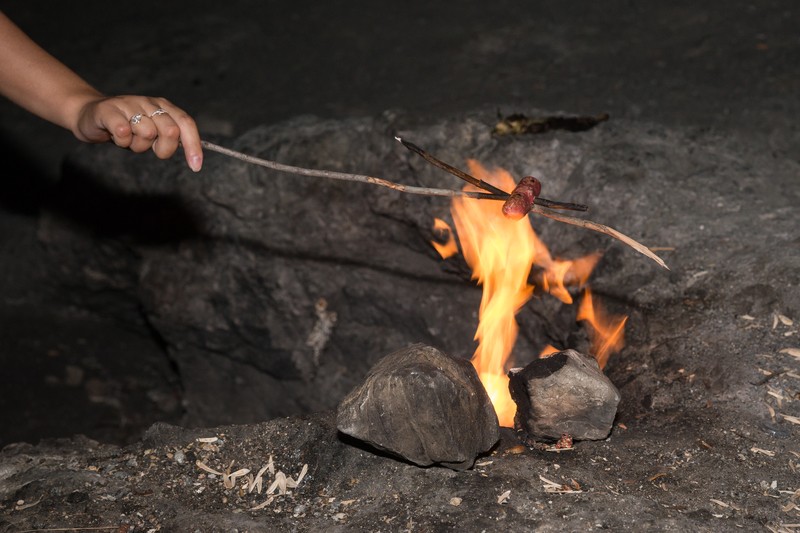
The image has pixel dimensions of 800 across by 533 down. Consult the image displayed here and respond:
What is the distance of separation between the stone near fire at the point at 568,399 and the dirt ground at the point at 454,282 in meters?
0.09

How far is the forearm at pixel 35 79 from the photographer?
277 centimetres

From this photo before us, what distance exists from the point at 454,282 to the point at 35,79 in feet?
8.21

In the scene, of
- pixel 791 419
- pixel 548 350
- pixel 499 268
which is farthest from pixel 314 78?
pixel 791 419

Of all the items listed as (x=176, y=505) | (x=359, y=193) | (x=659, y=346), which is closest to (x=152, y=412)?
(x=359, y=193)

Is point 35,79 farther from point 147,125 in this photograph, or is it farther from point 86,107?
point 147,125

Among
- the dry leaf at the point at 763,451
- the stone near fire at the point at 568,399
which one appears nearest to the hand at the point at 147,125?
the stone near fire at the point at 568,399

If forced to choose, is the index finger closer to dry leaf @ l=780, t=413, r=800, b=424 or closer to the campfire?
the campfire

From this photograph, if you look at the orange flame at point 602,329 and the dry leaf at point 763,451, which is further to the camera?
the orange flame at point 602,329

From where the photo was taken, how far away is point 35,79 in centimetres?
279

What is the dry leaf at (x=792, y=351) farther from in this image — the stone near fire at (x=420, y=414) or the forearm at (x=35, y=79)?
the forearm at (x=35, y=79)

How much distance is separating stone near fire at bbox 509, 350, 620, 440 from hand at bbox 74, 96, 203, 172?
4.61 ft

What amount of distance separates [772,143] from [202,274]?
360cm

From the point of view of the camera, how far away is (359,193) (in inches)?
182

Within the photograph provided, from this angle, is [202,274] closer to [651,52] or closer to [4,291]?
[4,291]
